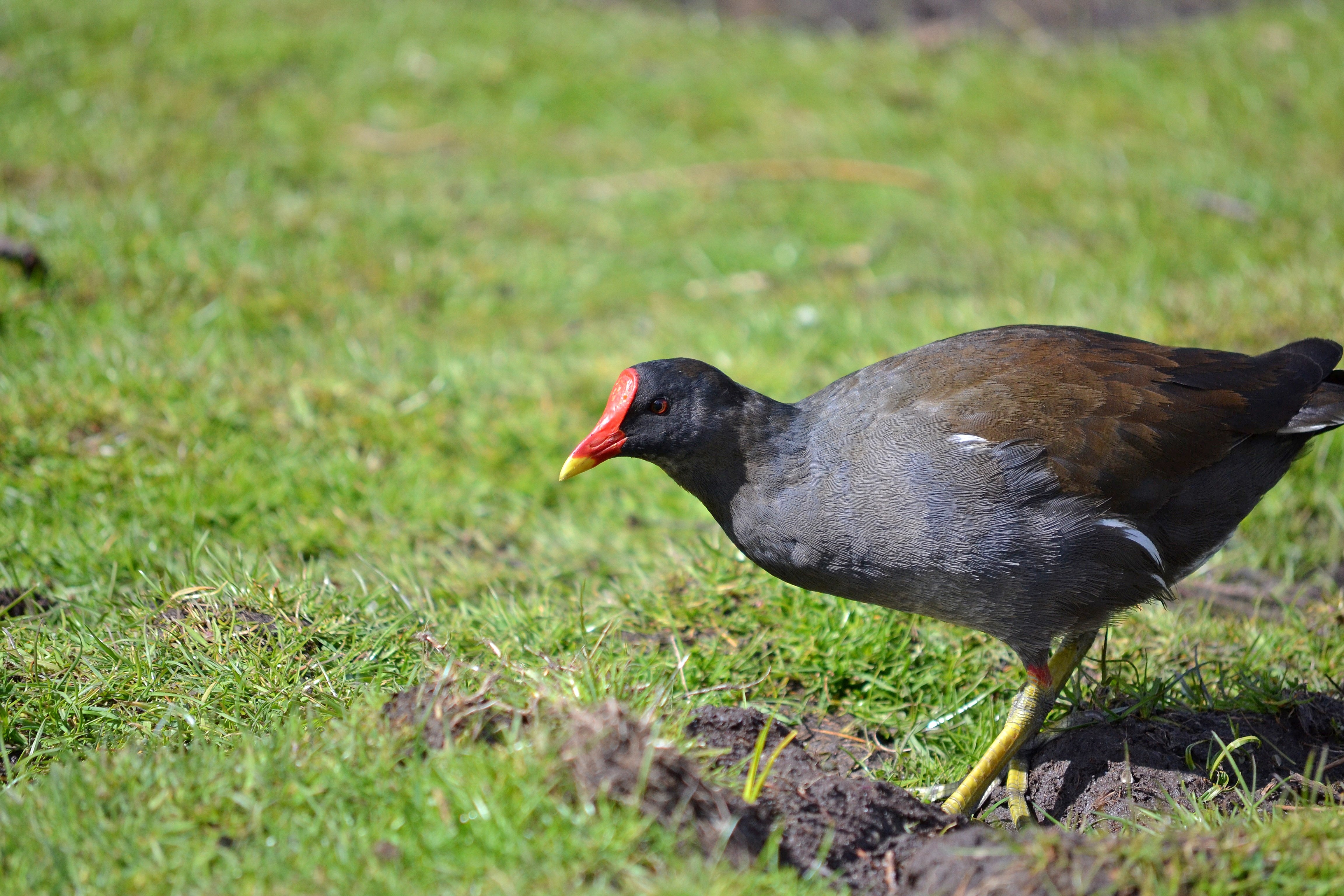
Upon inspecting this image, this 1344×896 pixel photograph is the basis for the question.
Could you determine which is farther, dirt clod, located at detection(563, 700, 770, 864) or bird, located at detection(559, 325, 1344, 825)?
bird, located at detection(559, 325, 1344, 825)

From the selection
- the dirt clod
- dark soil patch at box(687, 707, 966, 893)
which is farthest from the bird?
the dirt clod

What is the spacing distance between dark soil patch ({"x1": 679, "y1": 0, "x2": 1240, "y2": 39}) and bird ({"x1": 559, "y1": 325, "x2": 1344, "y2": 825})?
5.91 metres

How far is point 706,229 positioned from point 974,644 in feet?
11.9

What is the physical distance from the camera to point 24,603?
3186 millimetres

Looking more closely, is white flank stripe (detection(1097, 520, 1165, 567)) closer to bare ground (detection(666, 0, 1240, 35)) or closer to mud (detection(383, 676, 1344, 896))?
mud (detection(383, 676, 1344, 896))

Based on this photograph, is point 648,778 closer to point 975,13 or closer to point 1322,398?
point 1322,398

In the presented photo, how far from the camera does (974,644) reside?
3326 millimetres

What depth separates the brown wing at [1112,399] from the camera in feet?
9.24

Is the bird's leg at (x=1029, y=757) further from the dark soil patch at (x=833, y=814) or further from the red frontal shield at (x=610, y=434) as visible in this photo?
the red frontal shield at (x=610, y=434)

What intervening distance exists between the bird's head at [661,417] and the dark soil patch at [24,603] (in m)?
1.57

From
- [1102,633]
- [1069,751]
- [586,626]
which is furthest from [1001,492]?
[586,626]

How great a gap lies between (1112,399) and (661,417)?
1.17 m

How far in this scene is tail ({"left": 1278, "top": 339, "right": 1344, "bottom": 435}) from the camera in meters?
3.06

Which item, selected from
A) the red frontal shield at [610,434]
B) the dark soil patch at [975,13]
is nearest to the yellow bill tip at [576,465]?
the red frontal shield at [610,434]
